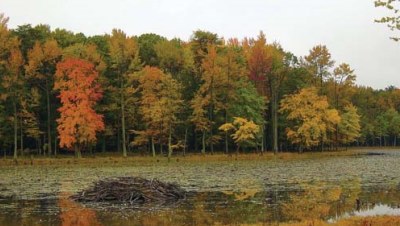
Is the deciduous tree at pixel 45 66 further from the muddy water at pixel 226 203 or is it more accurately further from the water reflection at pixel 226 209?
the water reflection at pixel 226 209

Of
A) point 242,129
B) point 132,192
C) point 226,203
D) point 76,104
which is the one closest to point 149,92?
point 76,104

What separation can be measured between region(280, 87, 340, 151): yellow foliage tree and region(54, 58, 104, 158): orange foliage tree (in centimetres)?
3070

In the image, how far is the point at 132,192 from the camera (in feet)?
87.1

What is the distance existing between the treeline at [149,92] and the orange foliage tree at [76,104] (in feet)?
0.41

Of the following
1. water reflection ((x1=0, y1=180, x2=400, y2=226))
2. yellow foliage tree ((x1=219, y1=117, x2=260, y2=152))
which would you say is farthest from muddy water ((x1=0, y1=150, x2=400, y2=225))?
yellow foliage tree ((x1=219, y1=117, x2=260, y2=152))

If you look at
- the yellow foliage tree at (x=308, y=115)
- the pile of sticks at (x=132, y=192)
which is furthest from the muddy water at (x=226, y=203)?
the yellow foliage tree at (x=308, y=115)

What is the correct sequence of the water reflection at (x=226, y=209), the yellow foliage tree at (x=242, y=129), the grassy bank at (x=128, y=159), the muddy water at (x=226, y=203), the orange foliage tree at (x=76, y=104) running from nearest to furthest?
the water reflection at (x=226, y=209) < the muddy water at (x=226, y=203) < the grassy bank at (x=128, y=159) < the orange foliage tree at (x=76, y=104) < the yellow foliage tree at (x=242, y=129)

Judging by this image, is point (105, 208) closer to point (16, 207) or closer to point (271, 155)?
point (16, 207)

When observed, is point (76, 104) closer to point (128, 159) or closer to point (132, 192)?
point (128, 159)

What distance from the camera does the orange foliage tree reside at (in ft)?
198

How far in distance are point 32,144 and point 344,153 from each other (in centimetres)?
4877

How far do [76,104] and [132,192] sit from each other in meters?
37.9

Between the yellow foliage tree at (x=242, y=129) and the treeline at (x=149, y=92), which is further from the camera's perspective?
the yellow foliage tree at (x=242, y=129)

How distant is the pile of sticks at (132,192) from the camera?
26.3 m
